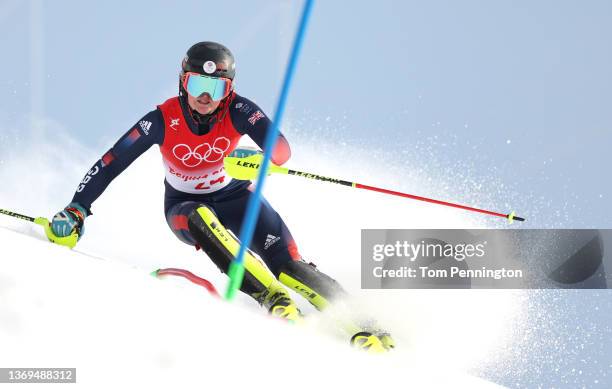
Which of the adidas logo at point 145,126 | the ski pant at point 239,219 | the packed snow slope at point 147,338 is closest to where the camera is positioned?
the packed snow slope at point 147,338

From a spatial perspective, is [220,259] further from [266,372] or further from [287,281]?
[266,372]

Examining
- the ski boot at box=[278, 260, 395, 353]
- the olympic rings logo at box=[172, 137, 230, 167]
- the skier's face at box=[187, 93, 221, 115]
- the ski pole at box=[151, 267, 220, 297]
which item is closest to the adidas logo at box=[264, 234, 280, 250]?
the ski boot at box=[278, 260, 395, 353]

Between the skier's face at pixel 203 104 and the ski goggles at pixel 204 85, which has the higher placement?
the ski goggles at pixel 204 85

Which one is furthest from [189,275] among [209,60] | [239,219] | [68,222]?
[209,60]

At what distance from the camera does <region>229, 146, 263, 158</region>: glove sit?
12.0 feet

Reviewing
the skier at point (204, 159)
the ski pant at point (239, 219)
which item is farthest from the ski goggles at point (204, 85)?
the ski pant at point (239, 219)

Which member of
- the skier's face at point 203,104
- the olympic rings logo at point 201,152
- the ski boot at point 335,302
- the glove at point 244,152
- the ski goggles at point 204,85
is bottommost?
the ski boot at point 335,302

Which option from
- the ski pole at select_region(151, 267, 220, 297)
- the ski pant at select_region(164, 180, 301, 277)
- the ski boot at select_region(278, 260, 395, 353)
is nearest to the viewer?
the ski boot at select_region(278, 260, 395, 353)

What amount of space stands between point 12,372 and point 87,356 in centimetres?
18

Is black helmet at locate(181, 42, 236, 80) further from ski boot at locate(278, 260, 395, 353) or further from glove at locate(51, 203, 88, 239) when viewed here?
ski boot at locate(278, 260, 395, 353)

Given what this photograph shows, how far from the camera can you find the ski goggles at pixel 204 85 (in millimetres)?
3760

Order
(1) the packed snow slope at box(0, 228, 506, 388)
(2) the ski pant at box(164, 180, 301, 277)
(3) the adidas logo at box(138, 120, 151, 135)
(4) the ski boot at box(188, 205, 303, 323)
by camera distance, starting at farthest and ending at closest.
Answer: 1. (3) the adidas logo at box(138, 120, 151, 135)
2. (2) the ski pant at box(164, 180, 301, 277)
3. (4) the ski boot at box(188, 205, 303, 323)
4. (1) the packed snow slope at box(0, 228, 506, 388)

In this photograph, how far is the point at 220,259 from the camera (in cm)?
340

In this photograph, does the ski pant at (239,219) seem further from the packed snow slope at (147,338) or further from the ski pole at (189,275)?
the packed snow slope at (147,338)
